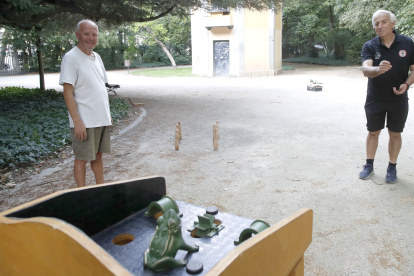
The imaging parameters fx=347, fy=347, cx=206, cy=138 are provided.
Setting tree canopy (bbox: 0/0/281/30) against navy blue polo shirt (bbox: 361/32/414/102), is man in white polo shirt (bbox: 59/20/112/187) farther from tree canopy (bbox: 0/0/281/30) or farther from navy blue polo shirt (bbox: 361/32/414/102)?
tree canopy (bbox: 0/0/281/30)

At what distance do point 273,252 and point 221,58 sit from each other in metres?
25.4

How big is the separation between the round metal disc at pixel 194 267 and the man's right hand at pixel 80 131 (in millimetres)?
2279

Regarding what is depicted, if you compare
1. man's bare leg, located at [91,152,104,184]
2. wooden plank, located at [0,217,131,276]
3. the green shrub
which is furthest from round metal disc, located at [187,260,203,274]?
the green shrub

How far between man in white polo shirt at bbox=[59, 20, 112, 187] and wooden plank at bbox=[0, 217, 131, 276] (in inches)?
80.2

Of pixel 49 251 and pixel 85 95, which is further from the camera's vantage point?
pixel 85 95

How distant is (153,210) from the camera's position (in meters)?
2.28

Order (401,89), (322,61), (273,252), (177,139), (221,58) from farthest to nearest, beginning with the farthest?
(322,61) < (221,58) < (177,139) < (401,89) < (273,252)

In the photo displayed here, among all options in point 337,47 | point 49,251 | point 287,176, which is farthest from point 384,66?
point 337,47

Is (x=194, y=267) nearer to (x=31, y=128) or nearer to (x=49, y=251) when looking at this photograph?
(x=49, y=251)

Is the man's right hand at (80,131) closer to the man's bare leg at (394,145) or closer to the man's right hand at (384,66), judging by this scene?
the man's right hand at (384,66)

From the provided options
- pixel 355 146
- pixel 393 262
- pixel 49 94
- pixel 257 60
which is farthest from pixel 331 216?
pixel 257 60

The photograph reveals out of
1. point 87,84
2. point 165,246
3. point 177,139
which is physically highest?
point 87,84

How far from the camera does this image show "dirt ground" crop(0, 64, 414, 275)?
3.09 meters

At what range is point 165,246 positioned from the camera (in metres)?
1.67
